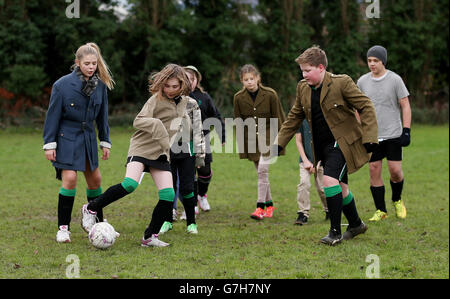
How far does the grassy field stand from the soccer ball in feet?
0.26

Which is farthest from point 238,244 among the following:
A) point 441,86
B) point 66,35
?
point 441,86

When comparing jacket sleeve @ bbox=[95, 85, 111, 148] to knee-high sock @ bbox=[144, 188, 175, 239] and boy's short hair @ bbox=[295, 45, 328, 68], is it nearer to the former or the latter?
knee-high sock @ bbox=[144, 188, 175, 239]

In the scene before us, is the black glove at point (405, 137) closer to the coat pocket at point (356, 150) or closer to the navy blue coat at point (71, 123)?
the coat pocket at point (356, 150)

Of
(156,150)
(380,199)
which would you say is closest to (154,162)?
(156,150)

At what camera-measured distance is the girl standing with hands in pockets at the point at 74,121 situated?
6102 mm

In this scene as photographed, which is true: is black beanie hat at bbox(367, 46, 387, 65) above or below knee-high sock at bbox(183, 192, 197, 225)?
above

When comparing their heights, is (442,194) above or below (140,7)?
below

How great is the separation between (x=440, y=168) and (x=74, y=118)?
10548 millimetres

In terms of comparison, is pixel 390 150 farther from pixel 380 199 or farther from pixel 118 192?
pixel 118 192

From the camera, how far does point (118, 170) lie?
13555mm

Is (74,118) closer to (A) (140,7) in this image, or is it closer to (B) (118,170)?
(B) (118,170)

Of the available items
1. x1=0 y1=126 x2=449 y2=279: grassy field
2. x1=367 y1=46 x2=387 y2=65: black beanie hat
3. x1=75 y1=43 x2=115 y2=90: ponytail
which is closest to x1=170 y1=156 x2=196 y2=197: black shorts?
x1=0 y1=126 x2=449 y2=279: grassy field

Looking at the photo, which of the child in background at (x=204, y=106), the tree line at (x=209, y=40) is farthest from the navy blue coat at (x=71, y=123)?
the tree line at (x=209, y=40)

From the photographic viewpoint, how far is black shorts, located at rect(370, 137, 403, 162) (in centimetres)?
778
